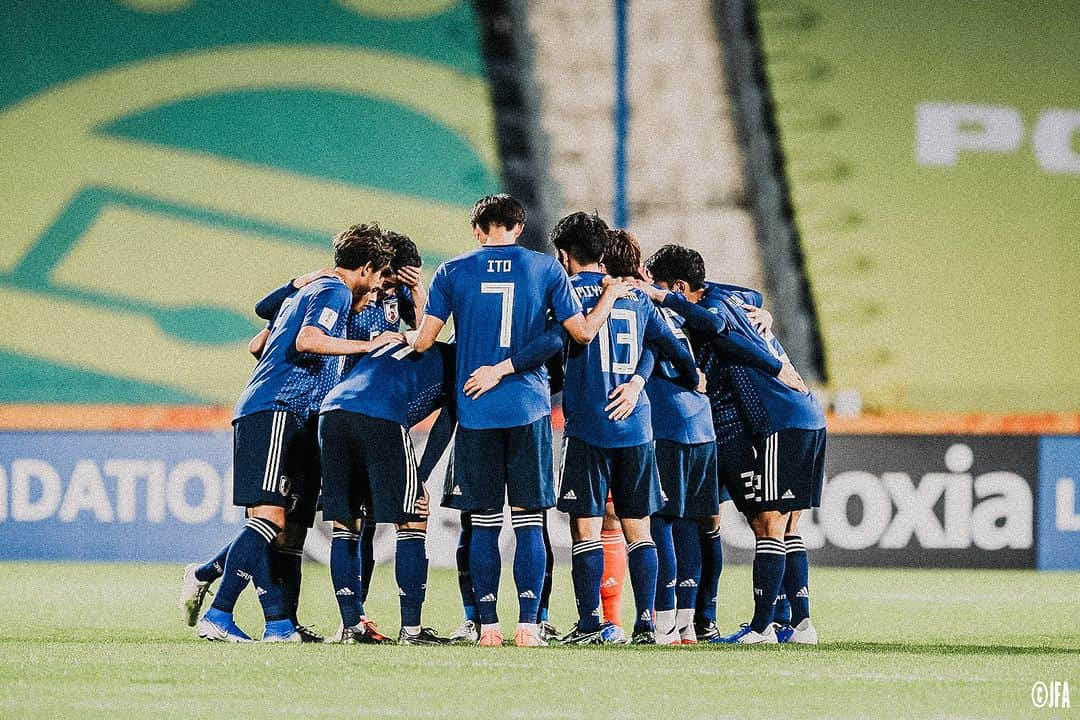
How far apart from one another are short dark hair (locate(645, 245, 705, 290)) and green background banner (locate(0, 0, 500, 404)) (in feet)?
25.7

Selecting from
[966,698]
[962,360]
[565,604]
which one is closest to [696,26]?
[962,360]

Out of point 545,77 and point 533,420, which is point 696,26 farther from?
point 533,420

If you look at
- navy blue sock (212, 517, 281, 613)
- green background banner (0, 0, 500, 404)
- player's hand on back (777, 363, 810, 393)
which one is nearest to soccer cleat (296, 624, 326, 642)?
navy blue sock (212, 517, 281, 613)

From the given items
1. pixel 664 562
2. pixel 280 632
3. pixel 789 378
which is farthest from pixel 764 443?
pixel 280 632

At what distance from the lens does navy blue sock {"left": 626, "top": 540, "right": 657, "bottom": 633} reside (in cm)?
639

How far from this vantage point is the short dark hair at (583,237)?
6.48 m

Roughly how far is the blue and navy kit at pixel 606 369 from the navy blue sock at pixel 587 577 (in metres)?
0.40

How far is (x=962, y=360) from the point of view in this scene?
50.0 feet

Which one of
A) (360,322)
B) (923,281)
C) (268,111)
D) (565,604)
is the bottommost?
(565,604)

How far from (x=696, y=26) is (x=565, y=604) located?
8.23m

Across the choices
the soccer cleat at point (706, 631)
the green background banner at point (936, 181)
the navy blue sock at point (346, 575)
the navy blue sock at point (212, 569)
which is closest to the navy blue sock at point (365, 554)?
the navy blue sock at point (346, 575)

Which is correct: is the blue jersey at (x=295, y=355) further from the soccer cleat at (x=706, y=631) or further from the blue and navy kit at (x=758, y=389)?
the soccer cleat at (x=706, y=631)

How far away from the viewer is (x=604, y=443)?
637 cm

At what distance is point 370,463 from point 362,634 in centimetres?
66
